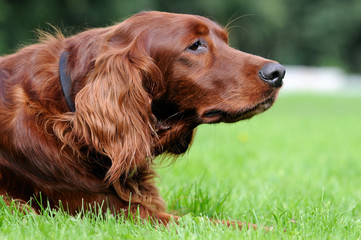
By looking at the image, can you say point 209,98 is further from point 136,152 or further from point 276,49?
point 276,49

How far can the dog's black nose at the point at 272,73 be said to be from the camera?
2898 mm

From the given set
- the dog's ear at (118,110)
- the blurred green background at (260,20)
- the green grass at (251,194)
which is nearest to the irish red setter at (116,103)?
the dog's ear at (118,110)

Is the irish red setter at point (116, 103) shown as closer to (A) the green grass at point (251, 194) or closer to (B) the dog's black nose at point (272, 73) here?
(B) the dog's black nose at point (272, 73)

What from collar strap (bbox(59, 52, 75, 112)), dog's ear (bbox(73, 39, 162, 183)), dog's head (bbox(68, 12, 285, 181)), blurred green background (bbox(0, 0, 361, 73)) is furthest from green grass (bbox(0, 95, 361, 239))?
blurred green background (bbox(0, 0, 361, 73))

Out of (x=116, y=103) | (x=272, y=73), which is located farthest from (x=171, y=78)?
(x=272, y=73)

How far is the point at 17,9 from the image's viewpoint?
1816 centimetres

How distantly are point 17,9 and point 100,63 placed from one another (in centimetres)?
1676

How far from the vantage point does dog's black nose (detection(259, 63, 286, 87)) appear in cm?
290

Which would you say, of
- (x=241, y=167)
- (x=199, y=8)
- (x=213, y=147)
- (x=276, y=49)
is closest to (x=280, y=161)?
(x=241, y=167)

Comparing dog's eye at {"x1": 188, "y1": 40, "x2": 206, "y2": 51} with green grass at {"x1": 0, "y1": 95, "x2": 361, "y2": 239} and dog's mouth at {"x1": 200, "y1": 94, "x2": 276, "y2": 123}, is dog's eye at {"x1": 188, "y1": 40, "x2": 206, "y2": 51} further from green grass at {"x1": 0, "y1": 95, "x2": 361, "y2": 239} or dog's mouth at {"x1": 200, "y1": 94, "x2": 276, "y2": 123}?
green grass at {"x1": 0, "y1": 95, "x2": 361, "y2": 239}

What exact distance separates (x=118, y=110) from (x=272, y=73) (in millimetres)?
916

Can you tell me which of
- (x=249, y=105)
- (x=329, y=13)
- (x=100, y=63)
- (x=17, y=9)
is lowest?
(x=329, y=13)

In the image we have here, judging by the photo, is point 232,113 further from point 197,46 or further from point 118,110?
point 118,110

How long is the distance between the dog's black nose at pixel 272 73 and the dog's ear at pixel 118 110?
0.67 meters
